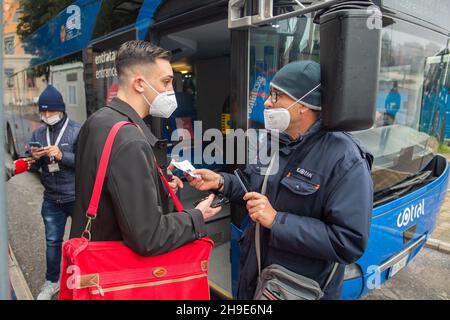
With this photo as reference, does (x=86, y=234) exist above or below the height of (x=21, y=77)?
below

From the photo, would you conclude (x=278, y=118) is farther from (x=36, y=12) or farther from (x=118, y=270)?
(x=36, y=12)

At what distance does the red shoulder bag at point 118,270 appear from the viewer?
4.13 feet

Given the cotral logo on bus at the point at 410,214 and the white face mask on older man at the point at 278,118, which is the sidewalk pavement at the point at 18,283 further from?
the cotral logo on bus at the point at 410,214

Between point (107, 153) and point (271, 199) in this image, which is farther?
point (271, 199)

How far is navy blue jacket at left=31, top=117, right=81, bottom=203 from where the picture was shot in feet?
9.74

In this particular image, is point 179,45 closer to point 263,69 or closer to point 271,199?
point 263,69

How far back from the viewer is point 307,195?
1.50 meters

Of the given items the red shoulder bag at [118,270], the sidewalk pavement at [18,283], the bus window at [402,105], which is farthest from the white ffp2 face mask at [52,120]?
the bus window at [402,105]

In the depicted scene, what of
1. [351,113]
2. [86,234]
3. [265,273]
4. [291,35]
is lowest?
[265,273]

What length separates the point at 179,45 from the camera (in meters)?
4.12

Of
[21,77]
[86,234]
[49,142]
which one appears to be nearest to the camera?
[86,234]

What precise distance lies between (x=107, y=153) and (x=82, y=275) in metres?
0.46

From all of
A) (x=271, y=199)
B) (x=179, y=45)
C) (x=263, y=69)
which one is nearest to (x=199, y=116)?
(x=179, y=45)

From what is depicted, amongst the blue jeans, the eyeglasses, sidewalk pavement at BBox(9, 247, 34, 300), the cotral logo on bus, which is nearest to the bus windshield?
the cotral logo on bus
